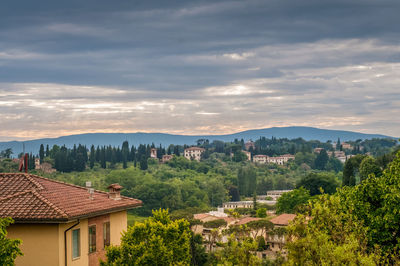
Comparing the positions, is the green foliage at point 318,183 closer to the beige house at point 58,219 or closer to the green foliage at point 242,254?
the beige house at point 58,219

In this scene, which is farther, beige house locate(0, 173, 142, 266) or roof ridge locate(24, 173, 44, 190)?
roof ridge locate(24, 173, 44, 190)

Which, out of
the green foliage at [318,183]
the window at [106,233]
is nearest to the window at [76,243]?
the window at [106,233]

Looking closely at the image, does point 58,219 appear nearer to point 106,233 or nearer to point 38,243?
point 38,243

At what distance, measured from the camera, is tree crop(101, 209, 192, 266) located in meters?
15.5

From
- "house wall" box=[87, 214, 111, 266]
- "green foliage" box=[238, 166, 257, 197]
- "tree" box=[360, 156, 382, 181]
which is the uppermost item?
"house wall" box=[87, 214, 111, 266]

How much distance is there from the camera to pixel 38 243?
1480 centimetres

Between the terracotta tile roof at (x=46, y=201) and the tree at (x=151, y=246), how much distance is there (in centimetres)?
147

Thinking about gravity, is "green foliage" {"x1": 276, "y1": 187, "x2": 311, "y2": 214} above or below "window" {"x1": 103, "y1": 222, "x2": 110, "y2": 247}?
below

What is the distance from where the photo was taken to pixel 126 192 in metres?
130

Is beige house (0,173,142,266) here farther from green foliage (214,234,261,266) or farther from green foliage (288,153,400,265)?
green foliage (288,153,400,265)

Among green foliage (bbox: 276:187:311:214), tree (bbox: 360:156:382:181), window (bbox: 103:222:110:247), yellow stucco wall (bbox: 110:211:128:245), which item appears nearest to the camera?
window (bbox: 103:222:110:247)

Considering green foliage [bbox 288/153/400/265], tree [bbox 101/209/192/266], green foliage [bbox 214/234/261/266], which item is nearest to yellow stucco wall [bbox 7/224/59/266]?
tree [bbox 101/209/192/266]

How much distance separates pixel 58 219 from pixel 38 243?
1138 millimetres

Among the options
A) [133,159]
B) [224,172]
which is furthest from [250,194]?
[133,159]
